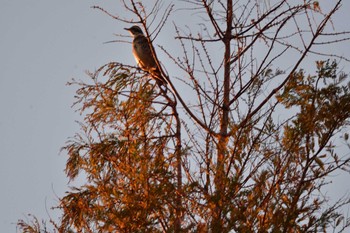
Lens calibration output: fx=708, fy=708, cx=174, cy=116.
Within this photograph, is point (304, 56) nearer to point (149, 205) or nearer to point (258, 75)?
point (258, 75)

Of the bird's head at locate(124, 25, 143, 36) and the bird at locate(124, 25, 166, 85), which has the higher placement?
the bird's head at locate(124, 25, 143, 36)

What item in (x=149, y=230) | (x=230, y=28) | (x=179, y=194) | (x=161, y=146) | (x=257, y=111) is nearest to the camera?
(x=149, y=230)

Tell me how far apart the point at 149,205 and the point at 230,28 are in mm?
1991

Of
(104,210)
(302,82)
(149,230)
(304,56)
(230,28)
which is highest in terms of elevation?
(230,28)

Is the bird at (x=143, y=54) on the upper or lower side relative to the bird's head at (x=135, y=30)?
lower

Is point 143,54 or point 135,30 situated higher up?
point 135,30

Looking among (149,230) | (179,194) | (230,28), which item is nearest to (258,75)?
(230,28)

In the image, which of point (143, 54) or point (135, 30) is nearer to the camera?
point (143, 54)

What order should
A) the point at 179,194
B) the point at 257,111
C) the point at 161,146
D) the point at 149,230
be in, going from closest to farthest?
the point at 149,230 < the point at 179,194 < the point at 257,111 < the point at 161,146

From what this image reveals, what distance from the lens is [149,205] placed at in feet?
16.6

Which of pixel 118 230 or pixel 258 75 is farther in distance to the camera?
pixel 258 75

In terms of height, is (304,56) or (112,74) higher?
(112,74)

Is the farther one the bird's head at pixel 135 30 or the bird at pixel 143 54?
the bird's head at pixel 135 30

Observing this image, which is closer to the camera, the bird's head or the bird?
the bird
